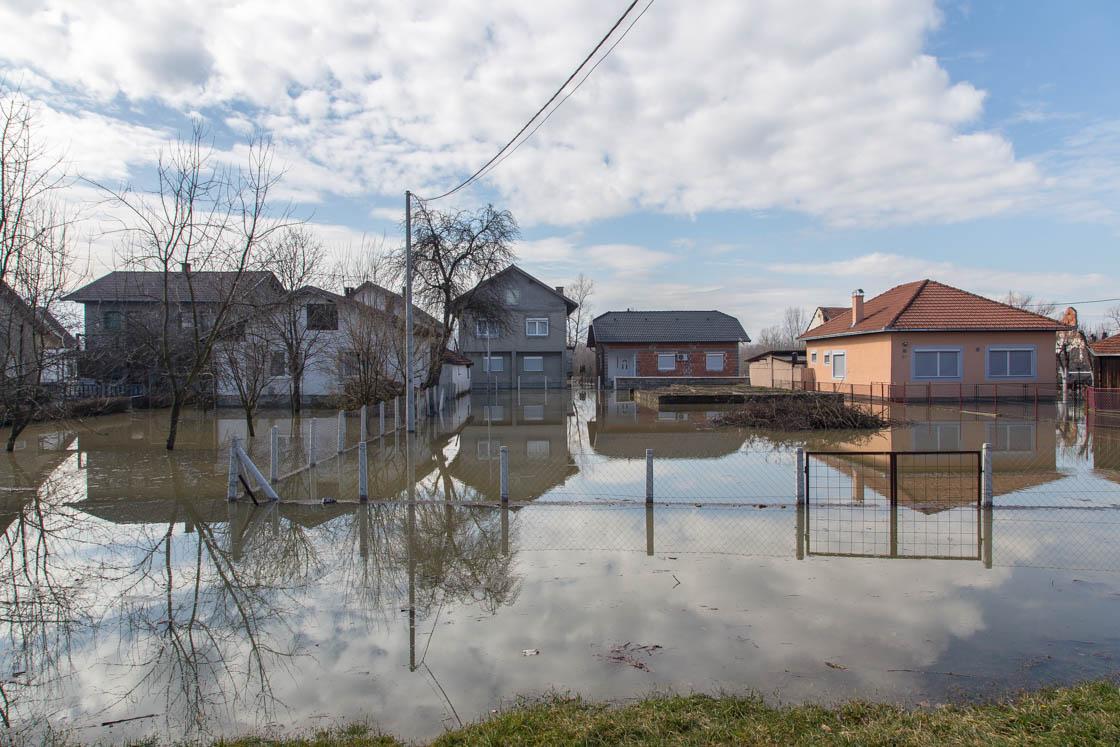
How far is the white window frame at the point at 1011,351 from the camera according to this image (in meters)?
30.8

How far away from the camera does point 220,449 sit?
17.6 metres

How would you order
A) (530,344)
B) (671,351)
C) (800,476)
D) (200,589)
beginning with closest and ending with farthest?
(200,589)
(800,476)
(530,344)
(671,351)

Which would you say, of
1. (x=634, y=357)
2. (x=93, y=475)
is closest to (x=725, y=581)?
(x=93, y=475)

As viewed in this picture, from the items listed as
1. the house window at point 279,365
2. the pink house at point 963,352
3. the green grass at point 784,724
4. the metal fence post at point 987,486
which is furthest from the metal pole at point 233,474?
the pink house at point 963,352

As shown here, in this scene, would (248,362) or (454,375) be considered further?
(454,375)

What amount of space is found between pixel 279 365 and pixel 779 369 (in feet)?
92.0

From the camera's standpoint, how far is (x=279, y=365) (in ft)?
94.0

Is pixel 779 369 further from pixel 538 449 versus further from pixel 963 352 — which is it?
pixel 538 449

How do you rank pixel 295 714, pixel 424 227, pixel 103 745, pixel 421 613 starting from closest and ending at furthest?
pixel 103 745 → pixel 295 714 → pixel 421 613 → pixel 424 227

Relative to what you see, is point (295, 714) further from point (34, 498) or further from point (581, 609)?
point (34, 498)

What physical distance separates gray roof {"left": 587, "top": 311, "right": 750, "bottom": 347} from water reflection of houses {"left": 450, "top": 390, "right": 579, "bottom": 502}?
16.9 m

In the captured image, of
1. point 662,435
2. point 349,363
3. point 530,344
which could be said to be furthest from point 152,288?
point 662,435

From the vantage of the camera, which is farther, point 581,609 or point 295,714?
point 581,609

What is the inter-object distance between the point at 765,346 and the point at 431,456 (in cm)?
11340
